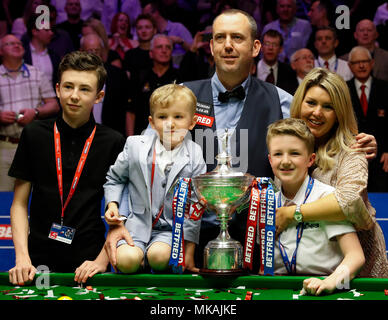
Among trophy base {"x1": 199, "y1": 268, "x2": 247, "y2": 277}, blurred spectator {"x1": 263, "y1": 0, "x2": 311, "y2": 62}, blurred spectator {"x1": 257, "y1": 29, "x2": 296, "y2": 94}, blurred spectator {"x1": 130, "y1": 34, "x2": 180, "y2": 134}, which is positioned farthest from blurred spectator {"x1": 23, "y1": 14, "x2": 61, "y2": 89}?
trophy base {"x1": 199, "y1": 268, "x2": 247, "y2": 277}

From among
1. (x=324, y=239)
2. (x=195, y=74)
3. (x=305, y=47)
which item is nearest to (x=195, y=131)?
(x=324, y=239)

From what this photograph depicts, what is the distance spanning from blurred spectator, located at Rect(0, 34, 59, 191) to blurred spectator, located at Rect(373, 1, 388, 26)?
400 cm

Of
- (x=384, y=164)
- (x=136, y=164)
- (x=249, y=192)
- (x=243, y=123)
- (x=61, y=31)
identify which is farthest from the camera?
(x=61, y=31)

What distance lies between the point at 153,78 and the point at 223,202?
4.43 metres

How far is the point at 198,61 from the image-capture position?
701 cm

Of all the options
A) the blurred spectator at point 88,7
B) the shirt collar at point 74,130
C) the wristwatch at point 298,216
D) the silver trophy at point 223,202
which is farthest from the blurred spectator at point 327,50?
the silver trophy at point 223,202

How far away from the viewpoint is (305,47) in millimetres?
7180

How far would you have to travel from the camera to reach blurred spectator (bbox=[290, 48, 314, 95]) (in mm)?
6969

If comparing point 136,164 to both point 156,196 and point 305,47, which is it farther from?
point 305,47

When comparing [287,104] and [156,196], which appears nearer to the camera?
[156,196]

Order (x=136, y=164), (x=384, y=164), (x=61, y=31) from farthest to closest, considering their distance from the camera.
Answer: (x=61, y=31) < (x=384, y=164) < (x=136, y=164)

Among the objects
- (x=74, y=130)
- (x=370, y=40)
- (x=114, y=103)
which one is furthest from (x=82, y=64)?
(x=370, y=40)

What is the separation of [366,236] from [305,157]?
57 centimetres

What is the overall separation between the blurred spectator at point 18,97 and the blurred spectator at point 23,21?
1.22 ft
